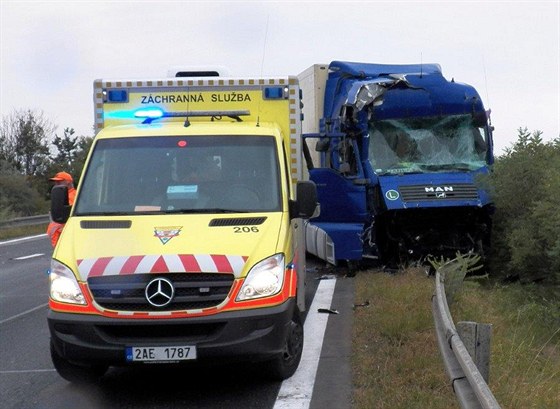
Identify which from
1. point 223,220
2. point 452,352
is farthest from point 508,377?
point 223,220

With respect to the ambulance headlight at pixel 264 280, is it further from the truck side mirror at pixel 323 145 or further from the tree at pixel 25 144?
the tree at pixel 25 144

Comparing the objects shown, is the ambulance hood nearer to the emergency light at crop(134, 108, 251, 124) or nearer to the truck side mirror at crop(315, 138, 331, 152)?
the emergency light at crop(134, 108, 251, 124)

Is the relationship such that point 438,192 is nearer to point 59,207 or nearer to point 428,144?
point 428,144

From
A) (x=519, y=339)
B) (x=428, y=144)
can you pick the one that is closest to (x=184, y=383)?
(x=519, y=339)

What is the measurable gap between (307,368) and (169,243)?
5.88 feet

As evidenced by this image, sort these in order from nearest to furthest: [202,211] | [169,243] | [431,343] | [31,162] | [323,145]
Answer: [169,243] < [202,211] < [431,343] < [323,145] < [31,162]

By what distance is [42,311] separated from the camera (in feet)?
38.4

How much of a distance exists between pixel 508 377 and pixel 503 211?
25.7 ft

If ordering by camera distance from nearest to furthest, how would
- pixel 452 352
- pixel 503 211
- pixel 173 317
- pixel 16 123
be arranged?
pixel 452 352 < pixel 173 317 < pixel 503 211 < pixel 16 123

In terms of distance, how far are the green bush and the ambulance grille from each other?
666 cm

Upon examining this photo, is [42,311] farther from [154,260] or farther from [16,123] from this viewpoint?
[16,123]

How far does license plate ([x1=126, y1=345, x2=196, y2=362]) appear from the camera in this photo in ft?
20.8

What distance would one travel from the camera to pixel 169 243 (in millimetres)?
6633

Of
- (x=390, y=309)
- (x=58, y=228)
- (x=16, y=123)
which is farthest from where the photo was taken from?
(x=16, y=123)
